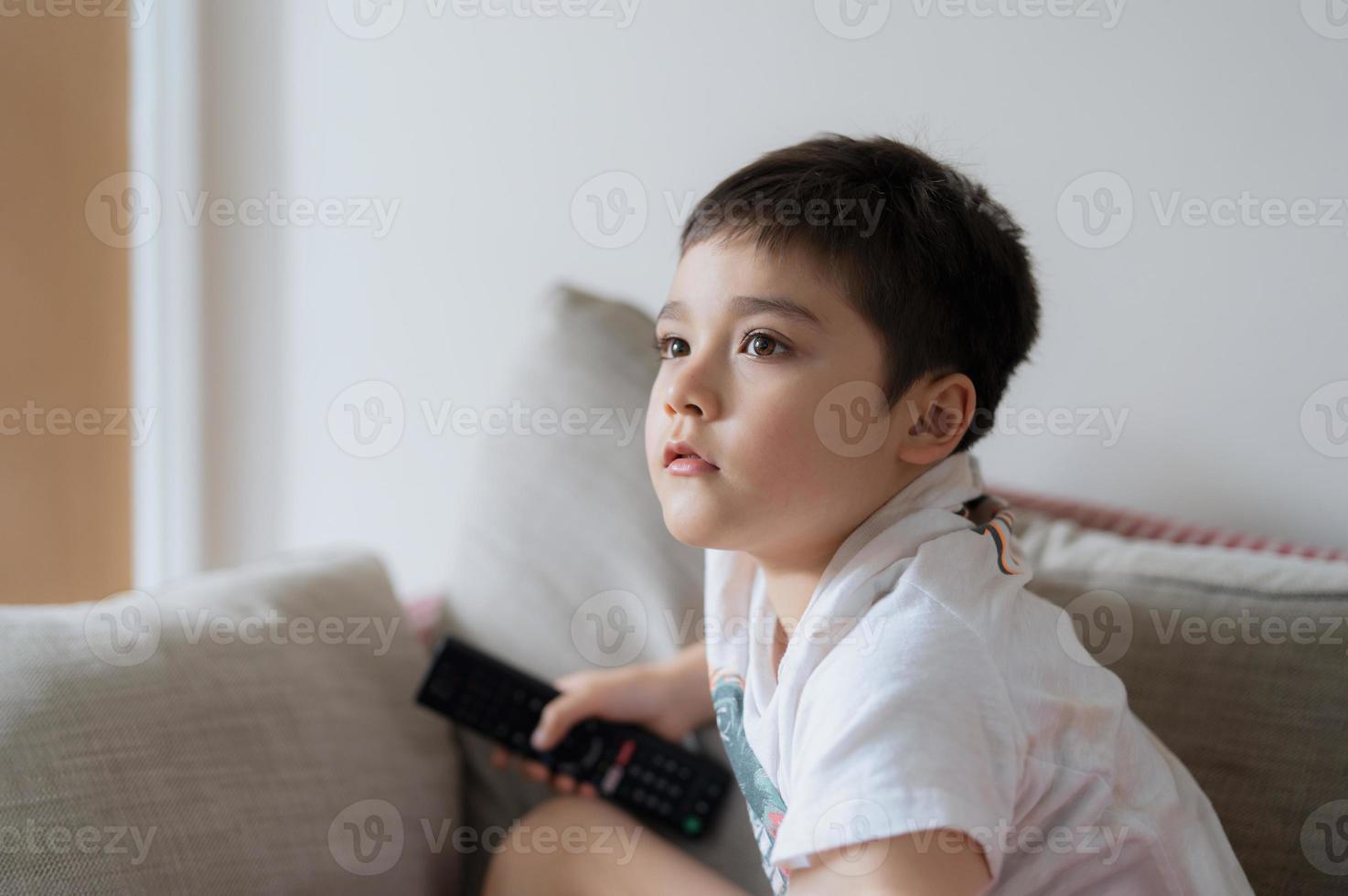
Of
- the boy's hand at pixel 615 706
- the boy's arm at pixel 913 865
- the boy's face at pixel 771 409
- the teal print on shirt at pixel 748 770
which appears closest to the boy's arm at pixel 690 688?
the boy's hand at pixel 615 706

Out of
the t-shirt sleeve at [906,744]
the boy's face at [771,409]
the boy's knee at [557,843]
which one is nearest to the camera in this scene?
the t-shirt sleeve at [906,744]

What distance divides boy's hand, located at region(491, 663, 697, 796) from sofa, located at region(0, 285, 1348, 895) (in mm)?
34

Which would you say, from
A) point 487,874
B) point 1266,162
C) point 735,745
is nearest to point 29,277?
point 487,874

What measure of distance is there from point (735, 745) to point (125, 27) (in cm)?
129

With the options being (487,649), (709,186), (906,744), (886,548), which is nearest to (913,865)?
(906,744)

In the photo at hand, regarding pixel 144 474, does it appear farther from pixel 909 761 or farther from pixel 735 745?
pixel 909 761

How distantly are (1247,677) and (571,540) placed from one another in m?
0.55

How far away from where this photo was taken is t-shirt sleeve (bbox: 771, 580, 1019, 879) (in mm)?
523

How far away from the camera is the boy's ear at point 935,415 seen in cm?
68

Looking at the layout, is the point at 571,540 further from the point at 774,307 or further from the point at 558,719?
the point at 774,307

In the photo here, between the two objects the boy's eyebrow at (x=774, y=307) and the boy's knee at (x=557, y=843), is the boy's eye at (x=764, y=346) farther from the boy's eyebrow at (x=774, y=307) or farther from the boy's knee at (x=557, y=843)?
the boy's knee at (x=557, y=843)

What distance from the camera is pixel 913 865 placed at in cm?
53

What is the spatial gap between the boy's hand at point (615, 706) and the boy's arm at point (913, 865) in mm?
369

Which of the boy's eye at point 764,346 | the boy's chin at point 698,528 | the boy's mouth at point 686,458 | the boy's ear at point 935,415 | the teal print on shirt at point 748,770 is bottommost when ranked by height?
the teal print on shirt at point 748,770
